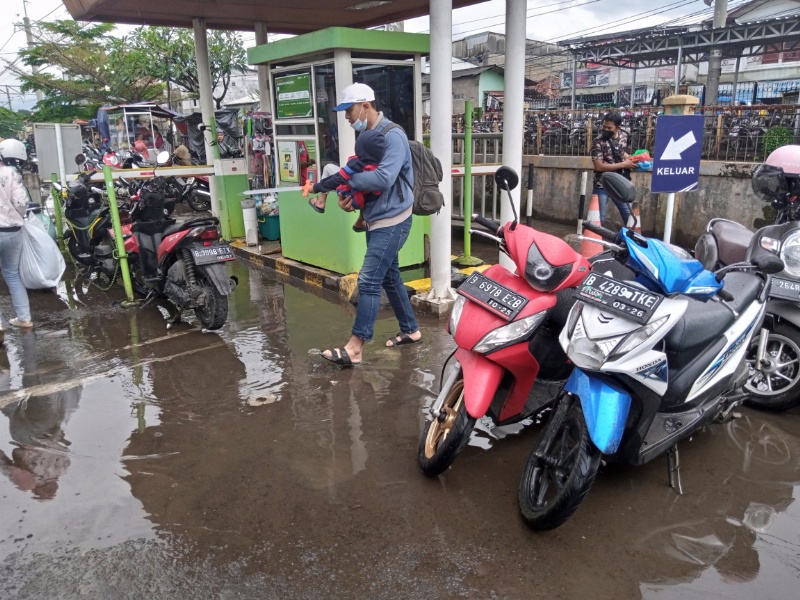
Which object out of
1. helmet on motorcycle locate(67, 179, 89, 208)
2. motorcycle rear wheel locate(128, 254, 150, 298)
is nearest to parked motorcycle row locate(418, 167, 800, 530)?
motorcycle rear wheel locate(128, 254, 150, 298)

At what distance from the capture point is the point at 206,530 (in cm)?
278

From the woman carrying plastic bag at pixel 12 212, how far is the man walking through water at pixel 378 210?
290 centimetres

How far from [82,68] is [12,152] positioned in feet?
72.0

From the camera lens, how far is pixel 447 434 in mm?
3004

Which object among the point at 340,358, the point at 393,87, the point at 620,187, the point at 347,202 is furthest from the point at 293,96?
the point at 620,187

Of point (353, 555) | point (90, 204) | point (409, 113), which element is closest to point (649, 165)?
point (409, 113)

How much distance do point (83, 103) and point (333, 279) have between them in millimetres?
26469

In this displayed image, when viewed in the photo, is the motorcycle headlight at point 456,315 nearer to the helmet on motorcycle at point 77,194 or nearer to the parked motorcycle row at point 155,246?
the parked motorcycle row at point 155,246

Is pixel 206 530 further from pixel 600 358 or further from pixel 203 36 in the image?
pixel 203 36

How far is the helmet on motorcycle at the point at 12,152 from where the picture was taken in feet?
17.2

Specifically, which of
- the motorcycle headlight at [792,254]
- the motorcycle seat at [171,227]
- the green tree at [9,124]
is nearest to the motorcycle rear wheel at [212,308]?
the motorcycle seat at [171,227]

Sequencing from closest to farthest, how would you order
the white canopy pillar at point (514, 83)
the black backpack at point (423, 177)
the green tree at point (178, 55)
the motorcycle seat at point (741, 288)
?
1. the motorcycle seat at point (741, 288)
2. the black backpack at point (423, 177)
3. the white canopy pillar at point (514, 83)
4. the green tree at point (178, 55)

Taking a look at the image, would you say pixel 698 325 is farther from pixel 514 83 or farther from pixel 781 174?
pixel 514 83

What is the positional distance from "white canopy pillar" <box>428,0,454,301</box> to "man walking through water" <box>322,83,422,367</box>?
0.98 m
